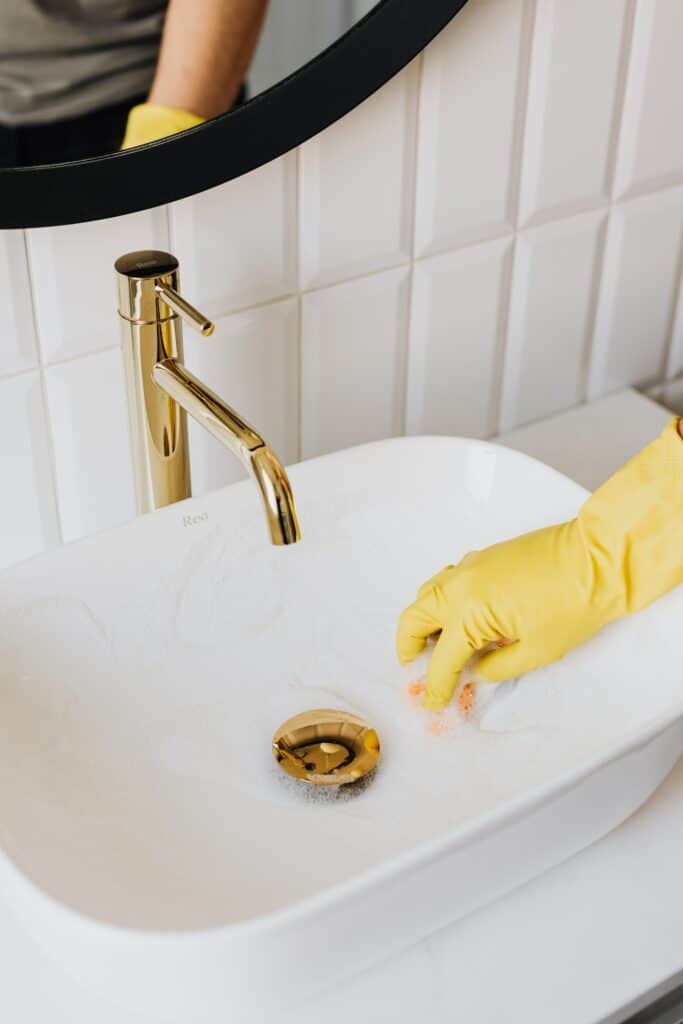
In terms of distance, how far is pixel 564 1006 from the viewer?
710 millimetres

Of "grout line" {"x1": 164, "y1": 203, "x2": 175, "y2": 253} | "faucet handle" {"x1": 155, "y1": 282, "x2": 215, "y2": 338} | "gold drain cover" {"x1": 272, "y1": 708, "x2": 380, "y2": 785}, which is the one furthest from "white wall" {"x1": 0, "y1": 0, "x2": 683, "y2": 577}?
"gold drain cover" {"x1": 272, "y1": 708, "x2": 380, "y2": 785}

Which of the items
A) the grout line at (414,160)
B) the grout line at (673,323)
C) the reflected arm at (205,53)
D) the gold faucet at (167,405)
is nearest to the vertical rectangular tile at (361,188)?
the grout line at (414,160)

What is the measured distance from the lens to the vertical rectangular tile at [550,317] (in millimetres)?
1137

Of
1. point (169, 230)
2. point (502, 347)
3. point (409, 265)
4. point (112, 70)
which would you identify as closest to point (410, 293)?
point (409, 265)

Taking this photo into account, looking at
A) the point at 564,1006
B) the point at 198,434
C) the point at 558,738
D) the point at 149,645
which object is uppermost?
the point at 198,434

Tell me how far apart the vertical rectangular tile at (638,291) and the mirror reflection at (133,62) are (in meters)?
0.40

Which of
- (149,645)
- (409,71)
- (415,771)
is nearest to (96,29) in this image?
(409,71)

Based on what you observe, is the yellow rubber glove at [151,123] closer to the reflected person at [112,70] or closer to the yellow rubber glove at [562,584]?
the reflected person at [112,70]

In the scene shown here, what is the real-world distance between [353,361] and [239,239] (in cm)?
16

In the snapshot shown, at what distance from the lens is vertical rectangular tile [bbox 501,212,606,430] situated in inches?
44.8

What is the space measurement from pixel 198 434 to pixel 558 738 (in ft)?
1.26

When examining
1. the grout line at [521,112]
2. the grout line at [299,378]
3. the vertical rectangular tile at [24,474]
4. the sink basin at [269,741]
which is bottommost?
the sink basin at [269,741]

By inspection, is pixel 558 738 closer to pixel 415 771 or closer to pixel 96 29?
pixel 415 771

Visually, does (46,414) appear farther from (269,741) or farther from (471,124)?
(471,124)
